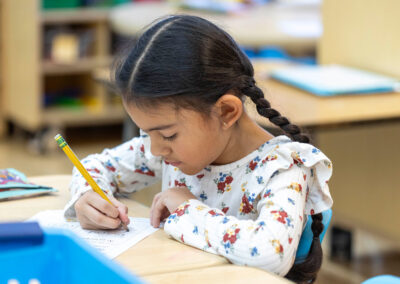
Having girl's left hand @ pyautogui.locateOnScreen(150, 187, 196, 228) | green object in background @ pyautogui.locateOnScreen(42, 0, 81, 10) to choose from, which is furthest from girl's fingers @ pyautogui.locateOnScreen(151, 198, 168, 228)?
green object in background @ pyautogui.locateOnScreen(42, 0, 81, 10)

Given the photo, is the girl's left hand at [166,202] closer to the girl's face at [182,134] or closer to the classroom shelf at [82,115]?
the girl's face at [182,134]

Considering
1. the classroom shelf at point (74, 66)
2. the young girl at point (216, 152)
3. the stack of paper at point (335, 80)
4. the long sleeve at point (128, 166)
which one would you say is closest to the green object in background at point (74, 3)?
the classroom shelf at point (74, 66)

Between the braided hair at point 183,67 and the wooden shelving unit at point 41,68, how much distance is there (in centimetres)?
305

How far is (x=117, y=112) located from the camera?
472cm

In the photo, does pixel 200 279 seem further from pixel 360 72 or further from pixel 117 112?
pixel 117 112

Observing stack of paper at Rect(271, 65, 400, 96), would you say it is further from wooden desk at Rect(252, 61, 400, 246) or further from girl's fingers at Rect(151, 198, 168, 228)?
girl's fingers at Rect(151, 198, 168, 228)

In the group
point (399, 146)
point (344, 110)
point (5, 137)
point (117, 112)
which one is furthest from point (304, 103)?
point (5, 137)

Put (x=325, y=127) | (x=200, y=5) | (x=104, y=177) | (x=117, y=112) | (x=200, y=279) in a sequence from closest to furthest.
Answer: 1. (x=200, y=279)
2. (x=104, y=177)
3. (x=325, y=127)
4. (x=200, y=5)
5. (x=117, y=112)

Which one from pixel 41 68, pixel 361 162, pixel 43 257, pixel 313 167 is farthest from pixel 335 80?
pixel 41 68

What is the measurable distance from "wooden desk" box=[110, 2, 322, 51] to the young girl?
5.96 feet

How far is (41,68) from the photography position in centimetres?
443

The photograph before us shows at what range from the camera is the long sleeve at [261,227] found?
1.19 metres

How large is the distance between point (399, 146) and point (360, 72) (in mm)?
303

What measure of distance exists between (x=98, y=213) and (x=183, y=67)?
29 centimetres
